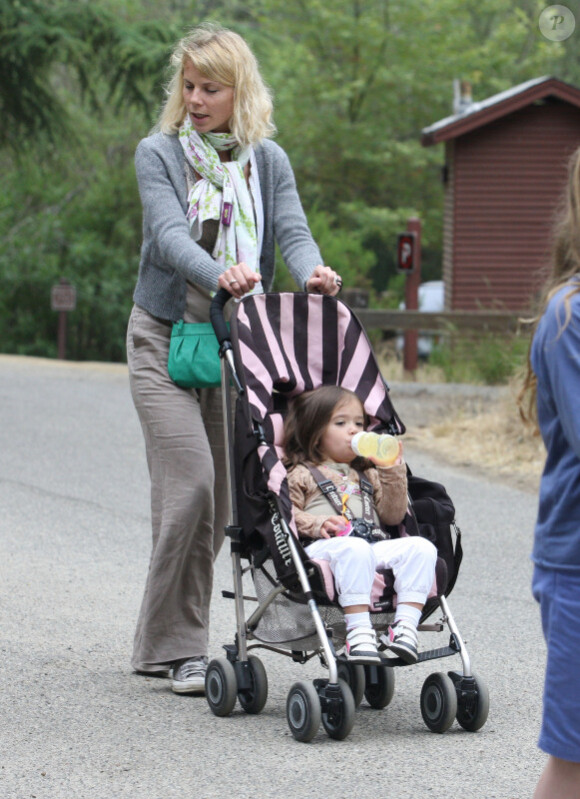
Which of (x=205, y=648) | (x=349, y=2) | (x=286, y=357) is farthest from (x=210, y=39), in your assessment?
(x=349, y=2)

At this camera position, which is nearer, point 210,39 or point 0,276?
point 210,39

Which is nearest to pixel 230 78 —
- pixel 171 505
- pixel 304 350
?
pixel 304 350

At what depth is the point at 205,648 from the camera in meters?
4.77

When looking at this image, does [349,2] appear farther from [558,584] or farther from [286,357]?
[558,584]

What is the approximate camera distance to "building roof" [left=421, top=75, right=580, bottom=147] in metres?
20.1

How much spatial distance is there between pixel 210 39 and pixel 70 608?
2579 mm

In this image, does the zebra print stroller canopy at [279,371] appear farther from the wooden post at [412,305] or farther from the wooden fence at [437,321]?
the wooden post at [412,305]

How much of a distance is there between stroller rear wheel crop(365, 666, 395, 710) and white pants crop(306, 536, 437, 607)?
502mm

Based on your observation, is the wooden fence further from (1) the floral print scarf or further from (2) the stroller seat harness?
(2) the stroller seat harness

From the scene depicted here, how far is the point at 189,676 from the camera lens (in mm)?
4664

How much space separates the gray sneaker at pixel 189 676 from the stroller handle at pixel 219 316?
3.76 feet

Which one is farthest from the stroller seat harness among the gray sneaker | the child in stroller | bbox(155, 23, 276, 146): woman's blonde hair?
bbox(155, 23, 276, 146): woman's blonde hair

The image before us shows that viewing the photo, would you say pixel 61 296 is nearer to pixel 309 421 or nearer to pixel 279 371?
pixel 279 371

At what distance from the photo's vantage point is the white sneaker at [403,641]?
3953 mm
